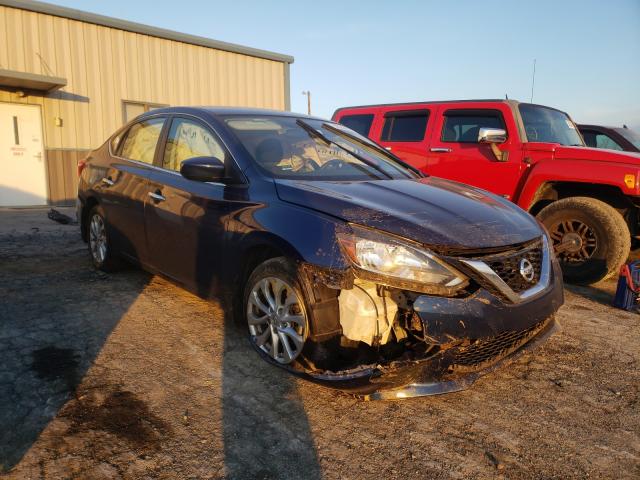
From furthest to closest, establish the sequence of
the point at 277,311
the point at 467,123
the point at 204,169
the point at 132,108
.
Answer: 1. the point at 132,108
2. the point at 467,123
3. the point at 204,169
4. the point at 277,311

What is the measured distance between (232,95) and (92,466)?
46.0ft

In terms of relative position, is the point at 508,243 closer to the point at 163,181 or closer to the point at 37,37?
the point at 163,181

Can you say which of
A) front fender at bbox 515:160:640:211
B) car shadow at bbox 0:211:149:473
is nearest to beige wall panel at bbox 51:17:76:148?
car shadow at bbox 0:211:149:473

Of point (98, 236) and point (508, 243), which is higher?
point (508, 243)

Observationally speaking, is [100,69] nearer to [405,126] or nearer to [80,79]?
[80,79]

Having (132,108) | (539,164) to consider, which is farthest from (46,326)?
(132,108)

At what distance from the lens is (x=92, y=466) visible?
2.01m

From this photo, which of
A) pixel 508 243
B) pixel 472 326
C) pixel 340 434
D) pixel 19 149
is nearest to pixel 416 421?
pixel 340 434

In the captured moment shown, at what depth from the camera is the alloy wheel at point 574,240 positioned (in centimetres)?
504

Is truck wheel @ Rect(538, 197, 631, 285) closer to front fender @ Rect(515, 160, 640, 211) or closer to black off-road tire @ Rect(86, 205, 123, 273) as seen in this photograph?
front fender @ Rect(515, 160, 640, 211)

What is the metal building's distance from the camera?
10945 mm

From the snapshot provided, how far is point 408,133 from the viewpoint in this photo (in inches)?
264

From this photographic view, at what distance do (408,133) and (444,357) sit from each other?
483 centimetres

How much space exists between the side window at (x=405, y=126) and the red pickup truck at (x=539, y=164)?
0.01 meters
